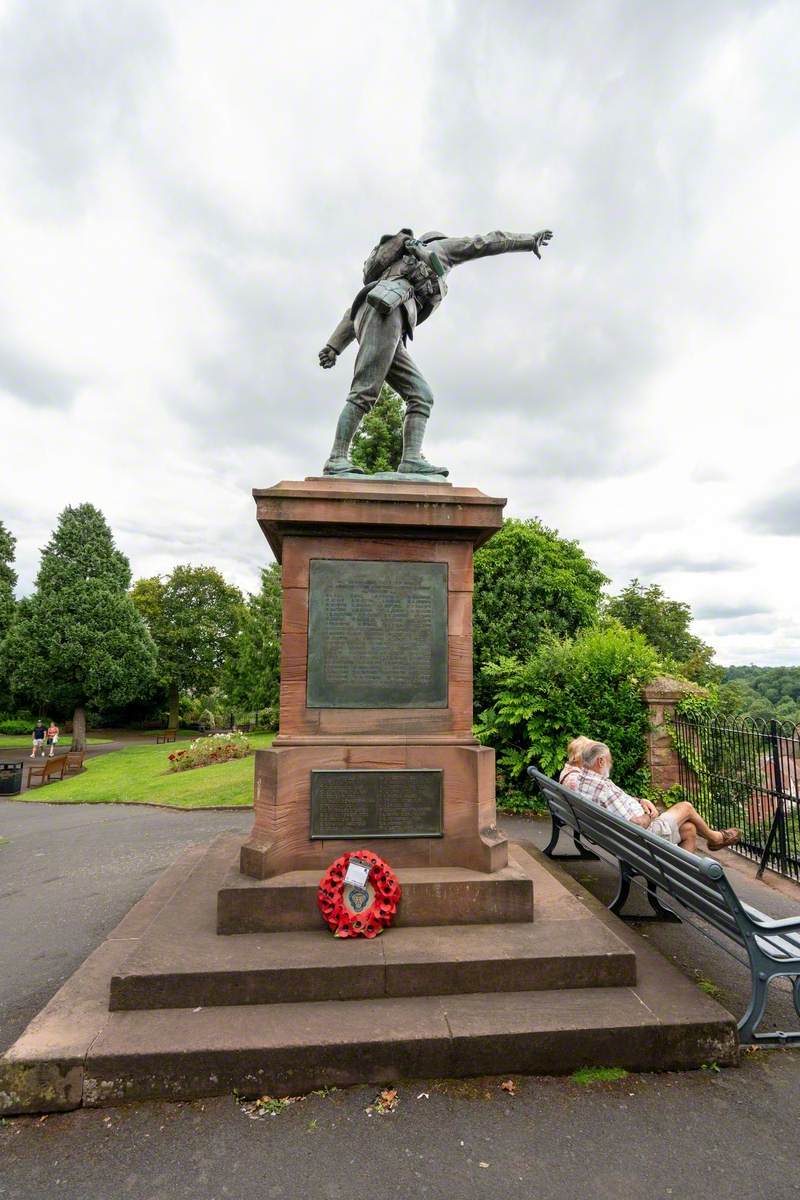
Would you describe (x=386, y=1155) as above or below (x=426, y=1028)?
below

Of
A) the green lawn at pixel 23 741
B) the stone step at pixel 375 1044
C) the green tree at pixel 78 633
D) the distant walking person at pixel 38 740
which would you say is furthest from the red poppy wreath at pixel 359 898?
the green lawn at pixel 23 741

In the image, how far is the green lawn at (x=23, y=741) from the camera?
111ft

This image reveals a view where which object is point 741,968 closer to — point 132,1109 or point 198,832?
point 132,1109

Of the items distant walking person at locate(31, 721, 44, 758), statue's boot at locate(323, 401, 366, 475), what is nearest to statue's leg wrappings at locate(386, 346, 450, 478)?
statue's boot at locate(323, 401, 366, 475)

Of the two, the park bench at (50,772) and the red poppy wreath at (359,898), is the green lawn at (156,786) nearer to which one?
the park bench at (50,772)

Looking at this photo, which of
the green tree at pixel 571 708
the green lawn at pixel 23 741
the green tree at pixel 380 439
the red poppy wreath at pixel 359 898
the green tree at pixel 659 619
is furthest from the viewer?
the green tree at pixel 659 619

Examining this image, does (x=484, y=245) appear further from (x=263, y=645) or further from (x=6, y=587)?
(x=6, y=587)

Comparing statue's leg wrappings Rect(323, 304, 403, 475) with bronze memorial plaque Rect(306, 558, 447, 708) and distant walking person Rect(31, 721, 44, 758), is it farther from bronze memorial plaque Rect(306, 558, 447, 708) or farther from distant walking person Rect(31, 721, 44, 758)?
distant walking person Rect(31, 721, 44, 758)

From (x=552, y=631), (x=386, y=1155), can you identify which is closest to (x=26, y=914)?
(x=386, y=1155)

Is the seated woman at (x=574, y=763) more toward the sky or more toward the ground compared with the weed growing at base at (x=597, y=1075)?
more toward the sky

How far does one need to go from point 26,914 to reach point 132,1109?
12.6 ft

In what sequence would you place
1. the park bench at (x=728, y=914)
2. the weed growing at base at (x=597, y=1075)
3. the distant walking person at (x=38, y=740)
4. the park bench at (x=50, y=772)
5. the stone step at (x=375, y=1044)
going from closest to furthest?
the stone step at (x=375, y=1044) → the weed growing at base at (x=597, y=1075) → the park bench at (x=728, y=914) → the park bench at (x=50, y=772) → the distant walking person at (x=38, y=740)

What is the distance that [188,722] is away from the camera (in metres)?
→ 54.6

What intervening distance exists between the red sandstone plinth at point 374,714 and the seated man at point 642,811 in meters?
1.32
